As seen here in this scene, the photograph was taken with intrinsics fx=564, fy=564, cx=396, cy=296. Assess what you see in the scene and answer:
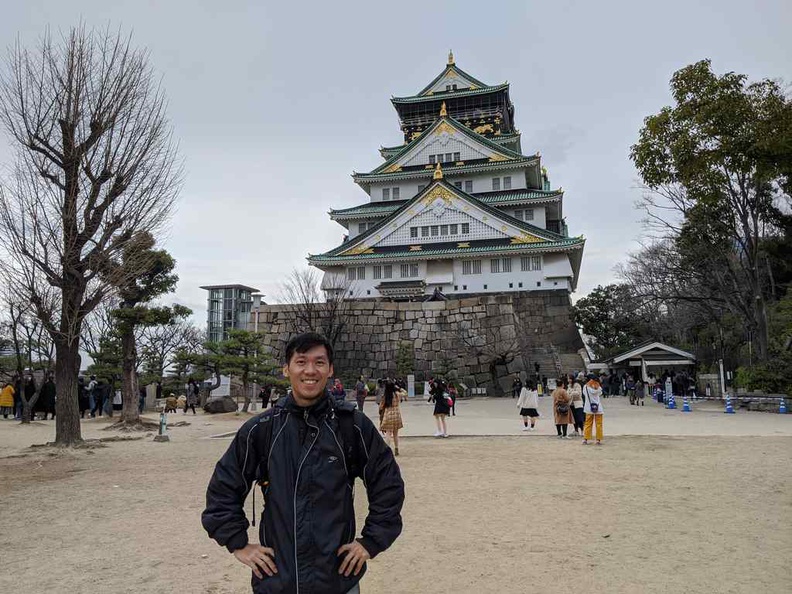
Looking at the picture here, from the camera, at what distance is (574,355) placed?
106 ft

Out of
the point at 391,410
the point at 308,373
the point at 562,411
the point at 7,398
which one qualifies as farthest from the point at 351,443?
the point at 7,398

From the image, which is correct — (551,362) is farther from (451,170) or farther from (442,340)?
(451,170)

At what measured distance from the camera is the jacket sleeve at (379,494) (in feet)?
6.89

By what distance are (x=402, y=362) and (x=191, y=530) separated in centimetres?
2250

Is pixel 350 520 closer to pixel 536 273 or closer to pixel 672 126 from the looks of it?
pixel 672 126

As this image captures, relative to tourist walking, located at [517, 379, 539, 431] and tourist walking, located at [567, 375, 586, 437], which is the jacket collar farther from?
tourist walking, located at [517, 379, 539, 431]

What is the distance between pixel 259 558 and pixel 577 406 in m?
11.2

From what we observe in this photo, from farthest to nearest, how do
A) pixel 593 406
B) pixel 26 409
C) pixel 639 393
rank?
pixel 639 393, pixel 26 409, pixel 593 406

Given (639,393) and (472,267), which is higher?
(472,267)

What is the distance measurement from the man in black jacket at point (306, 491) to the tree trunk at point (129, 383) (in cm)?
1411

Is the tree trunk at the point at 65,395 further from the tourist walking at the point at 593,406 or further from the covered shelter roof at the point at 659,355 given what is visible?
the covered shelter roof at the point at 659,355

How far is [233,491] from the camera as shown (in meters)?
2.13

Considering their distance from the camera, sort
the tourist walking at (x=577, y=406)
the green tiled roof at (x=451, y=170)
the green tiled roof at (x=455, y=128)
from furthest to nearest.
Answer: the green tiled roof at (x=455, y=128)
the green tiled roof at (x=451, y=170)
the tourist walking at (x=577, y=406)

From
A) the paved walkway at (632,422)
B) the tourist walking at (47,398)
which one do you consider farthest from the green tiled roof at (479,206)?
the tourist walking at (47,398)
